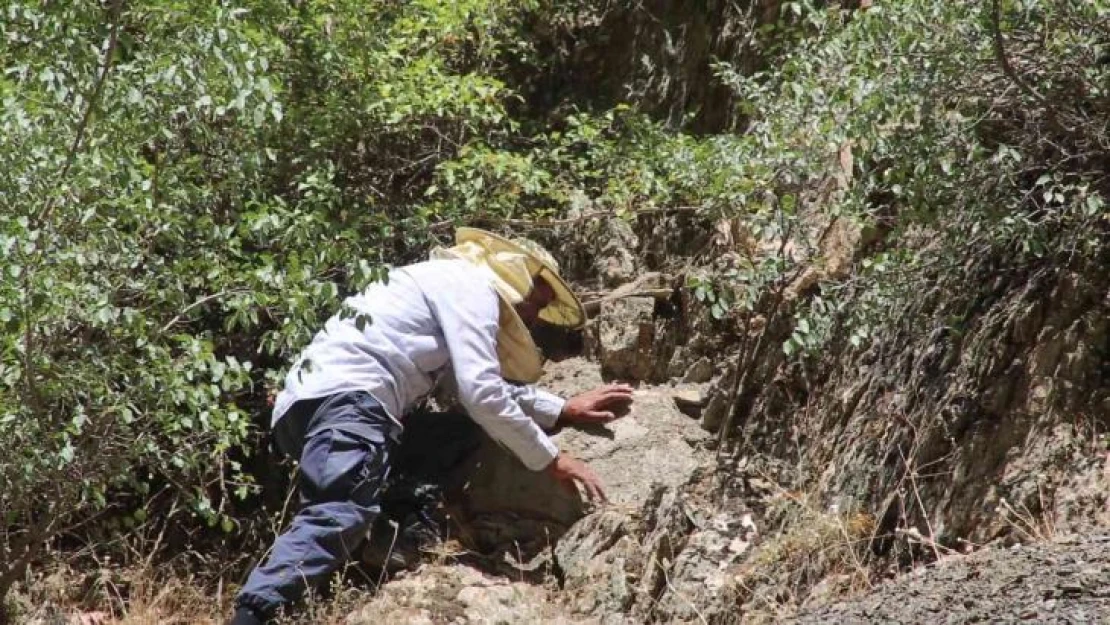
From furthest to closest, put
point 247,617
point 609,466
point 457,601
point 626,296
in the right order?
point 626,296 < point 609,466 < point 457,601 < point 247,617

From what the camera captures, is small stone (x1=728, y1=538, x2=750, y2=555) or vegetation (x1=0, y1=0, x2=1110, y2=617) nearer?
vegetation (x1=0, y1=0, x2=1110, y2=617)

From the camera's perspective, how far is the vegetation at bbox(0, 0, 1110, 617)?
202 inches

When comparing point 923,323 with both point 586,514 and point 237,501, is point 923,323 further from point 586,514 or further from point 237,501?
point 237,501

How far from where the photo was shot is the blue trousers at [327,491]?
18.3ft

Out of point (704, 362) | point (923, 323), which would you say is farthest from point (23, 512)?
point (923, 323)

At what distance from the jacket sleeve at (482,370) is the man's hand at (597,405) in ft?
1.56

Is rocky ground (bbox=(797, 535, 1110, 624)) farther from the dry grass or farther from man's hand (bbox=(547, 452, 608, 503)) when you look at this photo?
man's hand (bbox=(547, 452, 608, 503))

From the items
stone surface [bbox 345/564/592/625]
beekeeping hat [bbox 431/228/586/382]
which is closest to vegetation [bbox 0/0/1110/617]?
beekeeping hat [bbox 431/228/586/382]

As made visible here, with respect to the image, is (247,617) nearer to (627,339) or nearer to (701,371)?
(627,339)

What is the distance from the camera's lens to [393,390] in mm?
6066

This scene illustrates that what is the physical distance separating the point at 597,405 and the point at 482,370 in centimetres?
→ 88

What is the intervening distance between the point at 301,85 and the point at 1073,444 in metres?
3.94

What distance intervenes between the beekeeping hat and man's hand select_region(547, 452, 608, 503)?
1.35 ft

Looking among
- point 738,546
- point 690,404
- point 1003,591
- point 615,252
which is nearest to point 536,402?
point 690,404
